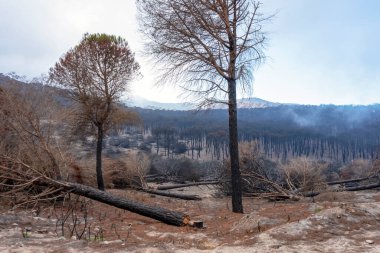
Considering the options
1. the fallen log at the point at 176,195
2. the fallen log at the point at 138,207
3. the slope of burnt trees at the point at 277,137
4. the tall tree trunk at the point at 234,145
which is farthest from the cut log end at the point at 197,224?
the slope of burnt trees at the point at 277,137

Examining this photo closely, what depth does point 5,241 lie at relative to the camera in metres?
6.45

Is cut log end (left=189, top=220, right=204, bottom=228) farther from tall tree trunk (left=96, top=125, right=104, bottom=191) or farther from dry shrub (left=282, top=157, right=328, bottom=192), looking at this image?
tall tree trunk (left=96, top=125, right=104, bottom=191)

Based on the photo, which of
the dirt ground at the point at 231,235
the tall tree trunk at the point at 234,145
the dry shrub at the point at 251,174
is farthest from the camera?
the dry shrub at the point at 251,174

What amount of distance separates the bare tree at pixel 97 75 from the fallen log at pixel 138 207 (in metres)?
9.18

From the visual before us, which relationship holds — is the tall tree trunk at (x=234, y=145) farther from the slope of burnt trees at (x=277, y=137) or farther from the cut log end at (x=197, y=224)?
the slope of burnt trees at (x=277, y=137)

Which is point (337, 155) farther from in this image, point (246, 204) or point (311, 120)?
point (246, 204)

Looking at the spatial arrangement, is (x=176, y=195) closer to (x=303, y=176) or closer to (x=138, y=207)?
(x=303, y=176)

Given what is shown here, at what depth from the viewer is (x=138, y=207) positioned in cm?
962

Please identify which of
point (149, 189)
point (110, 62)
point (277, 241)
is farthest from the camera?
point (149, 189)

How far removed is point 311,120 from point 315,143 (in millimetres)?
45166

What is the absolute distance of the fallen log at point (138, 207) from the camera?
8743 millimetres

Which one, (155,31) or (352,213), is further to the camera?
(155,31)

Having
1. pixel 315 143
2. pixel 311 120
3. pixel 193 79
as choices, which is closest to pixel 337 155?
pixel 315 143

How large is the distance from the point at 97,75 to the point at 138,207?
11.3m
